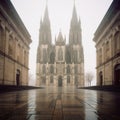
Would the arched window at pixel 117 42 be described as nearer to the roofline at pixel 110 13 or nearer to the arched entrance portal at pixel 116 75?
the arched entrance portal at pixel 116 75

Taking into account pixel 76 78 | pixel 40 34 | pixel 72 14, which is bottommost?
pixel 76 78

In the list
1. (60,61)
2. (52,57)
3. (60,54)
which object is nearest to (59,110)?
(60,61)

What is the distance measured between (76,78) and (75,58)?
813 centimetres

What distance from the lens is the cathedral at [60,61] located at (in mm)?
84812

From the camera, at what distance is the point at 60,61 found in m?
86.3

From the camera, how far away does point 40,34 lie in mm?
90000

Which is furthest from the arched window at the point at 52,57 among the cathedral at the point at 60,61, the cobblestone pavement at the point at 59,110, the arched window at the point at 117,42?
the cobblestone pavement at the point at 59,110

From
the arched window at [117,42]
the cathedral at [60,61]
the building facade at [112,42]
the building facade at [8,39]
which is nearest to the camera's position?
the building facade at [8,39]

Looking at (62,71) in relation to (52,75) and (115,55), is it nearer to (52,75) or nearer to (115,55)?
(52,75)

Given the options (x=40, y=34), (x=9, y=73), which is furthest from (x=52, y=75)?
(x=9, y=73)

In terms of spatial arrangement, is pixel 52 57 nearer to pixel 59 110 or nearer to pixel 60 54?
pixel 60 54

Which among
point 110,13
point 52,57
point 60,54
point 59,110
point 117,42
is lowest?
point 59,110

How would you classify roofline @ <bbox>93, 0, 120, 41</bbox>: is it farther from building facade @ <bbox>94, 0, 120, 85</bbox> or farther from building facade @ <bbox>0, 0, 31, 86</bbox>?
building facade @ <bbox>0, 0, 31, 86</bbox>

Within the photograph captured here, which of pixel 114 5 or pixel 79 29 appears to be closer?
pixel 114 5
